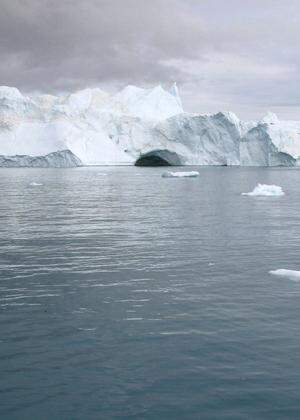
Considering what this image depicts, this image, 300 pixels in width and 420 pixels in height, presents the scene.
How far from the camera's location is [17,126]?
112 m

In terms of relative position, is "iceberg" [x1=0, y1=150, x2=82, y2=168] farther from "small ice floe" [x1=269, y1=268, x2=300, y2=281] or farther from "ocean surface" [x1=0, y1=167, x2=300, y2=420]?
"small ice floe" [x1=269, y1=268, x2=300, y2=281]

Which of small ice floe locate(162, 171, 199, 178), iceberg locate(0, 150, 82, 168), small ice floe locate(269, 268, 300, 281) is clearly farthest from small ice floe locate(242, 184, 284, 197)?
iceberg locate(0, 150, 82, 168)

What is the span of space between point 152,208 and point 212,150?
247 feet

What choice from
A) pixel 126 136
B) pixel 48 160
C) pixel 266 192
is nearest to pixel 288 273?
pixel 266 192

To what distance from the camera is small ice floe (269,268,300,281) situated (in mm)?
14980

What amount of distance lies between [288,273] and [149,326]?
19.0ft

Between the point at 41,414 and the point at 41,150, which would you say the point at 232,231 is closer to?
the point at 41,414

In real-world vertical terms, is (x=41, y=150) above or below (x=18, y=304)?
above

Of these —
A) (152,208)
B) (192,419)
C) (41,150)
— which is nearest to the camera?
(192,419)

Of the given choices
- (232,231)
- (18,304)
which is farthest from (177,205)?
(18,304)

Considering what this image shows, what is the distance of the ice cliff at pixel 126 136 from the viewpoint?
100875 mm

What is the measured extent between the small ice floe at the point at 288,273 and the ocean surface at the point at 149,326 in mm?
277

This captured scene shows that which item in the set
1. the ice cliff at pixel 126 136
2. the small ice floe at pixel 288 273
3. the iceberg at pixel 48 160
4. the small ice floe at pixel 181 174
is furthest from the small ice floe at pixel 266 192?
the iceberg at pixel 48 160

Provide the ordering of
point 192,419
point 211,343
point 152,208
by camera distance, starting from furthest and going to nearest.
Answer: point 152,208, point 211,343, point 192,419
